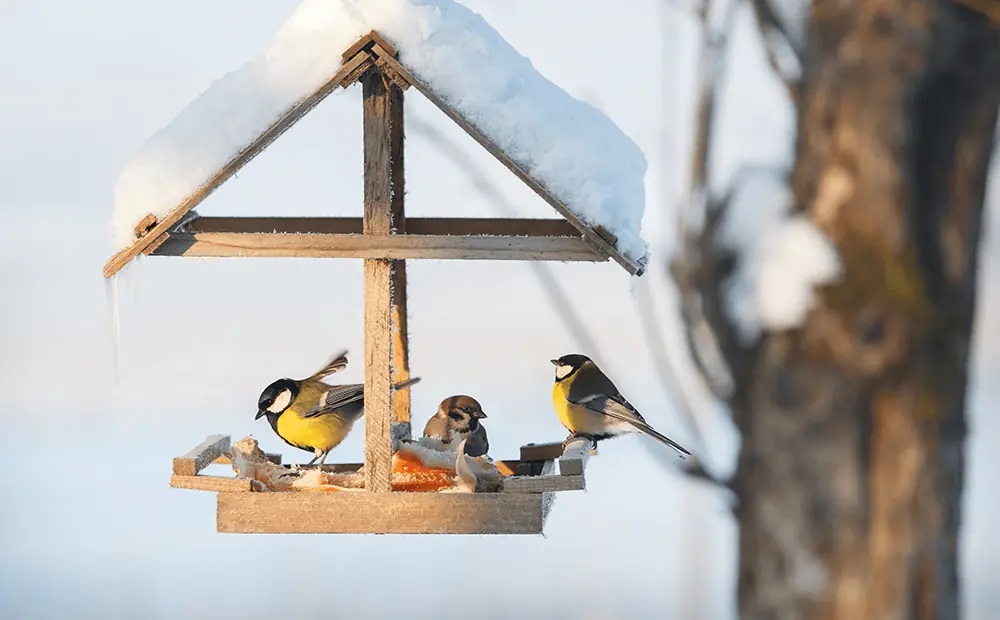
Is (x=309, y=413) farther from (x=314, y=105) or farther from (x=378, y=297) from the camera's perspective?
(x=314, y=105)

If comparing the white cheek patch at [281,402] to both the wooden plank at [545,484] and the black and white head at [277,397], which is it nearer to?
the black and white head at [277,397]

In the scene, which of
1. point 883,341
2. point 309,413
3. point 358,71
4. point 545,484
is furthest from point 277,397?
point 883,341

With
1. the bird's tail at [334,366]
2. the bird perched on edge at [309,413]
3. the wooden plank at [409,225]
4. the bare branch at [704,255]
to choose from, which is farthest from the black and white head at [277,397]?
the bare branch at [704,255]

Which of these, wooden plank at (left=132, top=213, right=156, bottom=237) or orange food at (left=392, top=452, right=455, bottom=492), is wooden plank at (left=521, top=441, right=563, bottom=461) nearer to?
orange food at (left=392, top=452, right=455, bottom=492)

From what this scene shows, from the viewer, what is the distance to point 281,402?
4.86 metres

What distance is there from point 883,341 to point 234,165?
2347mm

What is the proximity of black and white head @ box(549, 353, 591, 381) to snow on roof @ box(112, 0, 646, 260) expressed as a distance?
53.5 inches

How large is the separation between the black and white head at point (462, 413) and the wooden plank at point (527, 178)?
115 cm

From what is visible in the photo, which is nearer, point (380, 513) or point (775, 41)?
point (775, 41)

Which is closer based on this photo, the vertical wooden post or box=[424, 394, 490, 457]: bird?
the vertical wooden post

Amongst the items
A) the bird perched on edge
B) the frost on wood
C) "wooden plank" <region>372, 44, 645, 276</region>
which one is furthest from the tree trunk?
the bird perched on edge

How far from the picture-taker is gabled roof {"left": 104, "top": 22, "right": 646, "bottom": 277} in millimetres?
3922

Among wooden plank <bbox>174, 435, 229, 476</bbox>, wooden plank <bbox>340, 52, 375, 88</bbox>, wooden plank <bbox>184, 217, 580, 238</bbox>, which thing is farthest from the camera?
wooden plank <bbox>184, 217, 580, 238</bbox>

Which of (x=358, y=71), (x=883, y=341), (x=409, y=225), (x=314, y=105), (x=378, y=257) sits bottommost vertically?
(x=883, y=341)
